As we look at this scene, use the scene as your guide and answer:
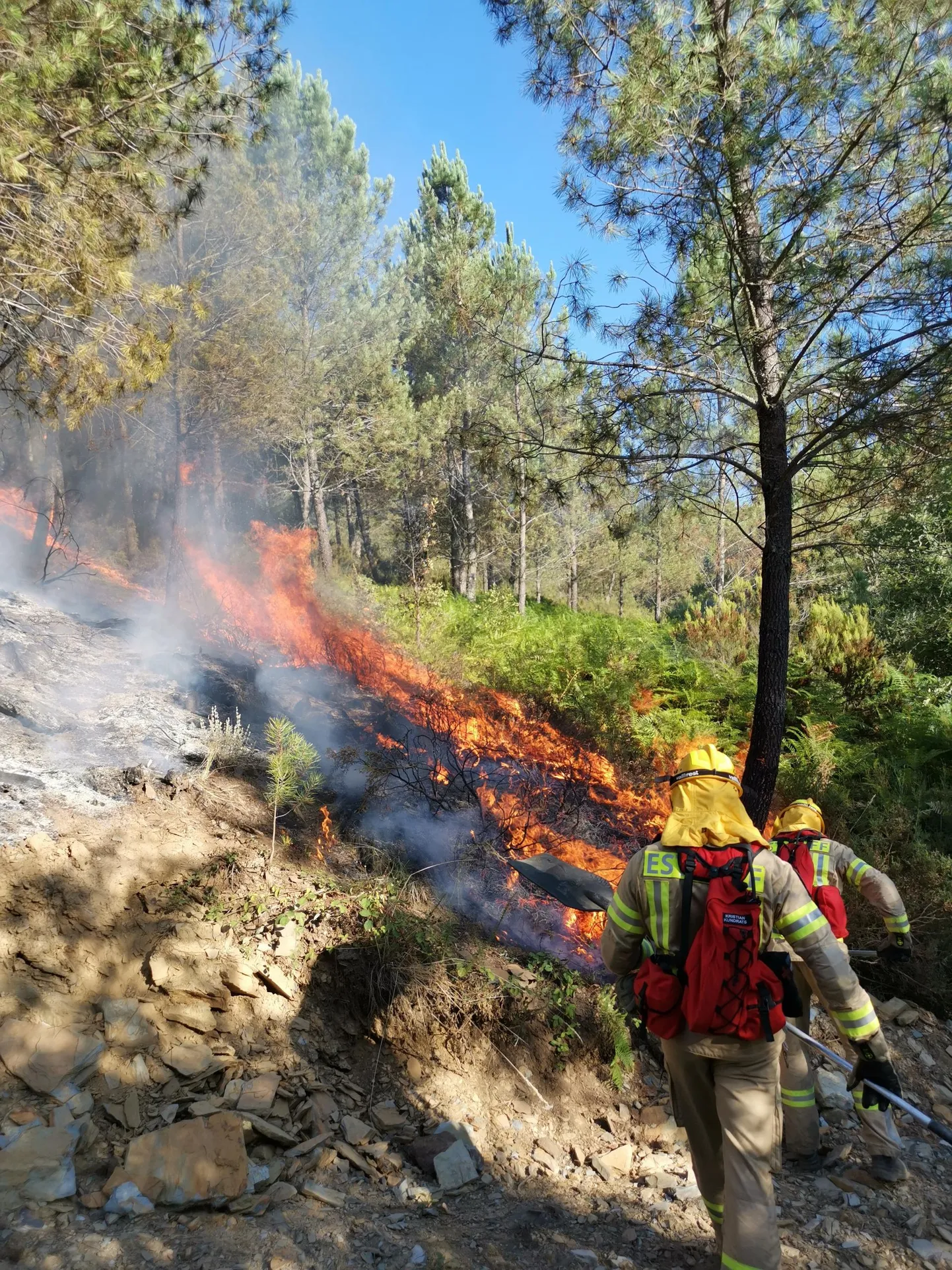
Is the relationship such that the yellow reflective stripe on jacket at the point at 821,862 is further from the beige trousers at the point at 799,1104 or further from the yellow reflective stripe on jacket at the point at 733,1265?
the yellow reflective stripe on jacket at the point at 733,1265

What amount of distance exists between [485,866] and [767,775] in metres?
2.38

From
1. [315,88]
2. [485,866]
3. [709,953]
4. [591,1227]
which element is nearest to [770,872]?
[709,953]

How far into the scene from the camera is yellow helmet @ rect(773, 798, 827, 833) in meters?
4.26

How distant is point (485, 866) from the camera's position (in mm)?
5637

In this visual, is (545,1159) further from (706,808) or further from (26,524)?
(26,524)

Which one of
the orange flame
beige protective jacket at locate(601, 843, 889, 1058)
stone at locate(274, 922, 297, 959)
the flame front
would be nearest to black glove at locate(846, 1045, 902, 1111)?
beige protective jacket at locate(601, 843, 889, 1058)

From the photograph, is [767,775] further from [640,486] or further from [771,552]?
[640,486]

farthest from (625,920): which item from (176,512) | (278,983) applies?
(176,512)

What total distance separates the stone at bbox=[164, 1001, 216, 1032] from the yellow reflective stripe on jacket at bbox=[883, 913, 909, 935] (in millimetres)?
3914

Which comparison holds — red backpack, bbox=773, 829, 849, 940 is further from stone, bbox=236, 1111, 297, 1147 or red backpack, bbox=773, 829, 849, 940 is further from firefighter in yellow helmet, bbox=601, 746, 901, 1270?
stone, bbox=236, 1111, 297, 1147

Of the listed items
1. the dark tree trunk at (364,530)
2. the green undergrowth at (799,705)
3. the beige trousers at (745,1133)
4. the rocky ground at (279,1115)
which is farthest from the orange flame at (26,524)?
the beige trousers at (745,1133)

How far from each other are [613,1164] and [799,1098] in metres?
1.10

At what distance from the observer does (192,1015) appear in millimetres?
3680

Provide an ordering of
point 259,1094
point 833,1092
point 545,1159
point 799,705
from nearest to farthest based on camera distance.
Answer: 1. point 259,1094
2. point 545,1159
3. point 833,1092
4. point 799,705
